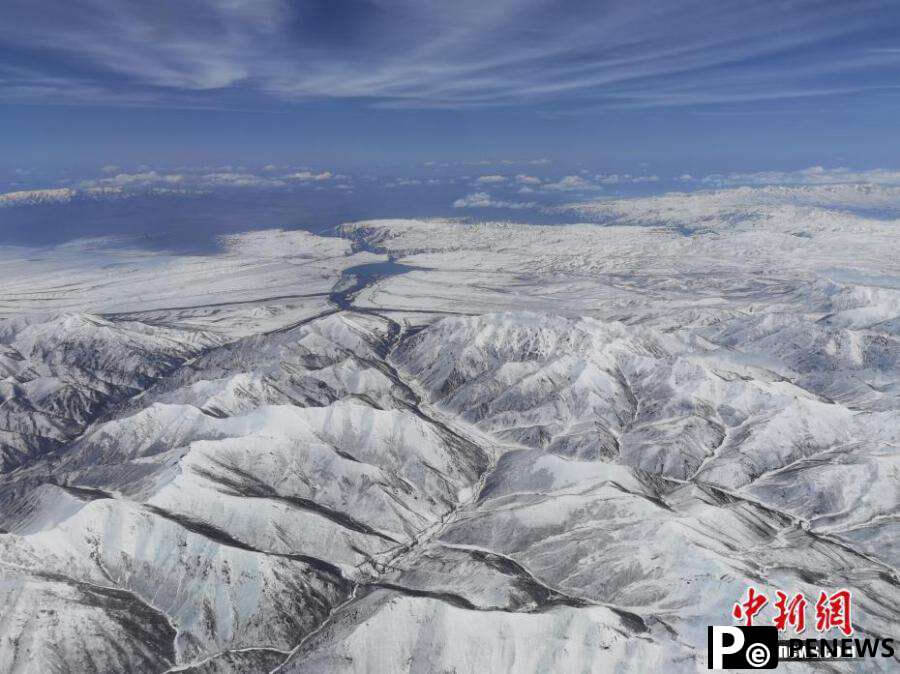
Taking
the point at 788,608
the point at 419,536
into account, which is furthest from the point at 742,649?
the point at 419,536

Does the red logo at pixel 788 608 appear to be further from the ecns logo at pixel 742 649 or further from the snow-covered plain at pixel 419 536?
the ecns logo at pixel 742 649

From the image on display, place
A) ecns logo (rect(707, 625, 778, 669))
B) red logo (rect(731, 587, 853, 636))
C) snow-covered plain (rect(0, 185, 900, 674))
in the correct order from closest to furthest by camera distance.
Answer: ecns logo (rect(707, 625, 778, 669)) → red logo (rect(731, 587, 853, 636)) → snow-covered plain (rect(0, 185, 900, 674))

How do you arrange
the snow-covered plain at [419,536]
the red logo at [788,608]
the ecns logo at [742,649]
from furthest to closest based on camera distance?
the snow-covered plain at [419,536], the red logo at [788,608], the ecns logo at [742,649]

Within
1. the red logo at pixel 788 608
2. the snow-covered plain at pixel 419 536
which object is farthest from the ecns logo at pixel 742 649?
the red logo at pixel 788 608

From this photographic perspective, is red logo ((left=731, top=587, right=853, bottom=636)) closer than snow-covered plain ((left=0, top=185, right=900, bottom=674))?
Yes

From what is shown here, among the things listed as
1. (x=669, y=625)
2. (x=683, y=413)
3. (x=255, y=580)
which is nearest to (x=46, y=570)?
(x=255, y=580)

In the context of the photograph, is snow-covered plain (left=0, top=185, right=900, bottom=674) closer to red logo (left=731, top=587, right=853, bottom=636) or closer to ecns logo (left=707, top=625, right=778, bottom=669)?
red logo (left=731, top=587, right=853, bottom=636)

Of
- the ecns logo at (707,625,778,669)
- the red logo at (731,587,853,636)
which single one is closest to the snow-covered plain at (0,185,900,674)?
the red logo at (731,587,853,636)

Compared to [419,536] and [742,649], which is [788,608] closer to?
[742,649]
